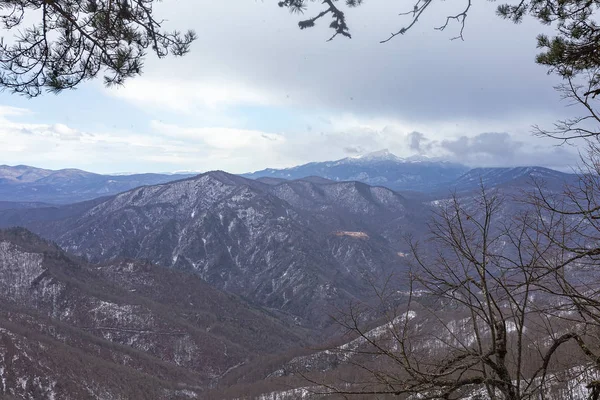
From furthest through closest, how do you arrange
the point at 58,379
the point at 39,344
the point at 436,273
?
the point at 39,344 → the point at 58,379 → the point at 436,273

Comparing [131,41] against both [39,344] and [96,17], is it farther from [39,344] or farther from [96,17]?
[39,344]

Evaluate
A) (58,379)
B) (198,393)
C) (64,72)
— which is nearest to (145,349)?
(198,393)

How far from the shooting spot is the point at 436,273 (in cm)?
832

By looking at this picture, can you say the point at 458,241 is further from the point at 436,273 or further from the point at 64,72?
the point at 64,72

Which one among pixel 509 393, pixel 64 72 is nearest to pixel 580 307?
pixel 509 393

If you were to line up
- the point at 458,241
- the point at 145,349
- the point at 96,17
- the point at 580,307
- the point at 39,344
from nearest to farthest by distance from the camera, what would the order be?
the point at 580,307 < the point at 458,241 < the point at 96,17 < the point at 39,344 < the point at 145,349

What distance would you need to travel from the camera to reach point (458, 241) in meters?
7.77

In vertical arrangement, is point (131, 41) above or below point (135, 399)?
above

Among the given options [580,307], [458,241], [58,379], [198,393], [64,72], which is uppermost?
[64,72]

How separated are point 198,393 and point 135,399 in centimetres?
2949

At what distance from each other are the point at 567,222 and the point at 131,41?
1077cm

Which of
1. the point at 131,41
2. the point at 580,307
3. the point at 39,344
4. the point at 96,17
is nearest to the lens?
the point at 580,307

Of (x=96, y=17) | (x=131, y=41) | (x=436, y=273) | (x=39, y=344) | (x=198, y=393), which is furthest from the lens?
(x=198, y=393)

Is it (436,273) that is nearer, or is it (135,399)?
(436,273)
